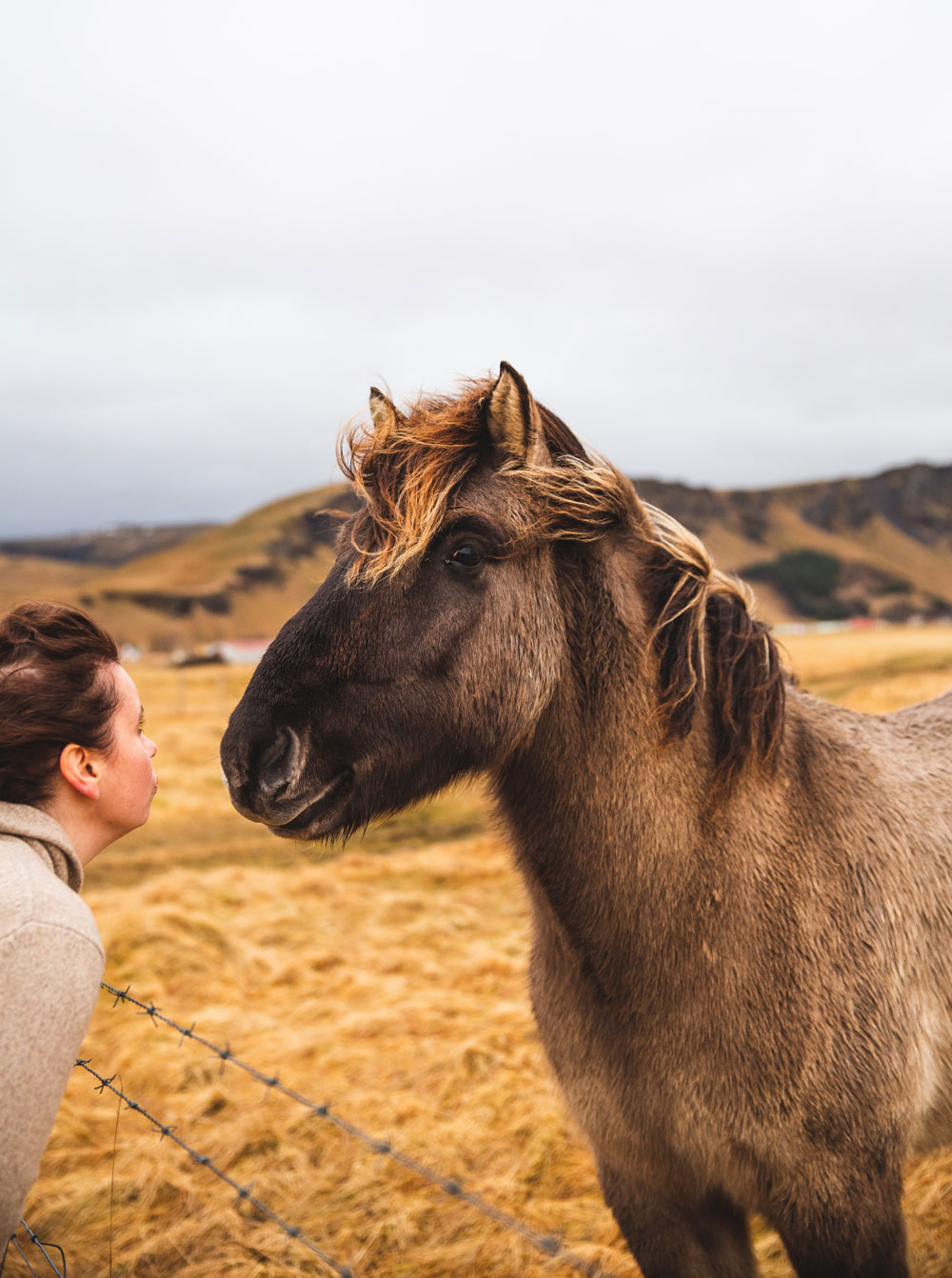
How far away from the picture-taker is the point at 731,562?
60.8 meters

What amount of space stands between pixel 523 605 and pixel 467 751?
1.36 feet

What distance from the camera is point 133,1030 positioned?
216 inches

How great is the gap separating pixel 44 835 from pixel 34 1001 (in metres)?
0.35

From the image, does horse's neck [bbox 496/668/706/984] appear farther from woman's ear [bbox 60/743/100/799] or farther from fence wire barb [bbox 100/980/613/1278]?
woman's ear [bbox 60/743/100/799]

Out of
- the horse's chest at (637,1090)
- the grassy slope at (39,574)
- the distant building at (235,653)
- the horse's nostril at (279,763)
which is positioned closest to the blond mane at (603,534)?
the horse's nostril at (279,763)

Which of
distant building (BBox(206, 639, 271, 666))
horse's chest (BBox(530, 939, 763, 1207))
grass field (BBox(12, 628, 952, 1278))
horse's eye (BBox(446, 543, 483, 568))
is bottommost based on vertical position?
distant building (BBox(206, 639, 271, 666))

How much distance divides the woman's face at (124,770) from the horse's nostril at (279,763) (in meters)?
0.27

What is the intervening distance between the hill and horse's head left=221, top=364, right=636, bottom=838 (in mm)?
46272

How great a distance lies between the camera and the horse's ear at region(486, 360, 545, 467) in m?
2.12

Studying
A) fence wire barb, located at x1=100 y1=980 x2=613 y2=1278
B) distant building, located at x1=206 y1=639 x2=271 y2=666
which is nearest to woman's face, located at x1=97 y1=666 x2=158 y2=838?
fence wire barb, located at x1=100 y1=980 x2=613 y2=1278

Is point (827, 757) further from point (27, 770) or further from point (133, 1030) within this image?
point (133, 1030)

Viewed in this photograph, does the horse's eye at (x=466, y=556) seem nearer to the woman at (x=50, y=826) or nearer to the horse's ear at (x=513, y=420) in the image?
the horse's ear at (x=513, y=420)

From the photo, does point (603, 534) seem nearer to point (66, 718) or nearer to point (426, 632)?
point (426, 632)

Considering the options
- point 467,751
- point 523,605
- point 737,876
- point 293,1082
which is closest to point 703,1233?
point 737,876
